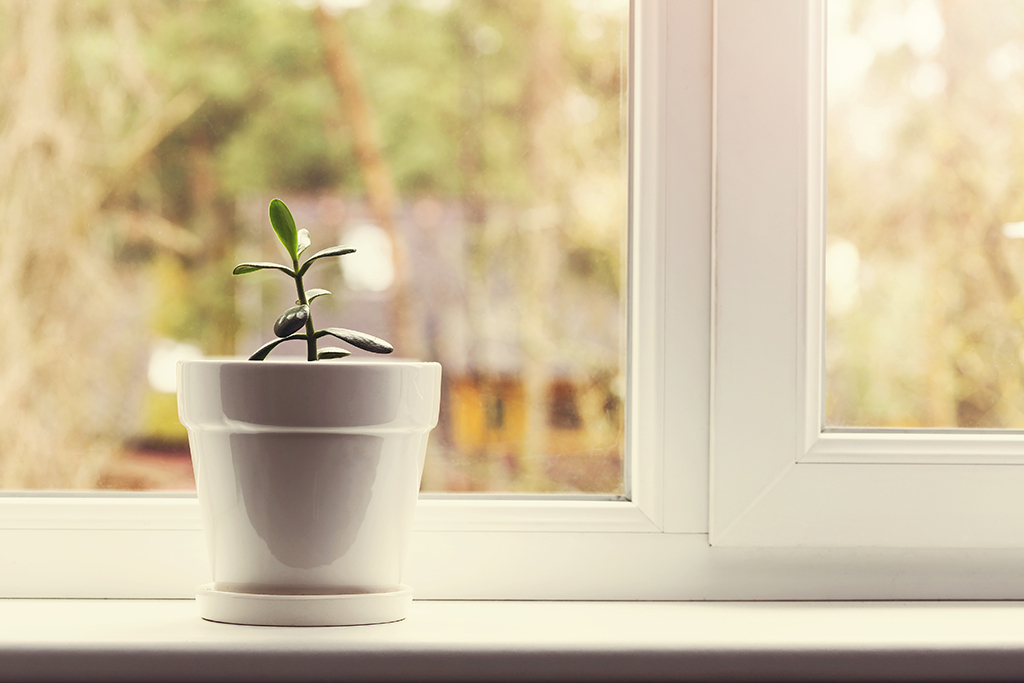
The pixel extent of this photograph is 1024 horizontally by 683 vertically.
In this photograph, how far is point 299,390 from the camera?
648 millimetres

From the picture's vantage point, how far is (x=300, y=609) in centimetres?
65

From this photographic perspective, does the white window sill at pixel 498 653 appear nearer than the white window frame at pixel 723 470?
Yes

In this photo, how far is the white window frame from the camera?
80 cm

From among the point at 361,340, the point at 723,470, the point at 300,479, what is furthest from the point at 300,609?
the point at 723,470

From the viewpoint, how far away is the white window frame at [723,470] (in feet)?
2.62

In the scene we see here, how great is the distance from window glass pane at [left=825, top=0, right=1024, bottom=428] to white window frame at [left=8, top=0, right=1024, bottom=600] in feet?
0.21

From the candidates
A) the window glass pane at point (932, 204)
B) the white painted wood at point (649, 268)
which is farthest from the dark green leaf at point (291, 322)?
the window glass pane at point (932, 204)

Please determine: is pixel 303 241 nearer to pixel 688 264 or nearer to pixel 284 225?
pixel 284 225

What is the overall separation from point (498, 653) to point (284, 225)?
1.14ft

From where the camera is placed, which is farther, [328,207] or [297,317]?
[328,207]

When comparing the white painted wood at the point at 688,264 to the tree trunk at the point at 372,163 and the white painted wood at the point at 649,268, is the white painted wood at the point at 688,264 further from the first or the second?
the tree trunk at the point at 372,163

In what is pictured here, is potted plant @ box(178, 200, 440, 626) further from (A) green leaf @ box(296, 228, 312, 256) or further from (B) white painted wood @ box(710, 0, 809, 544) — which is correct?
(B) white painted wood @ box(710, 0, 809, 544)

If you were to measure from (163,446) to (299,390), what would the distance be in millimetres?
283

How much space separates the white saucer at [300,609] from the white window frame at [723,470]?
13cm
